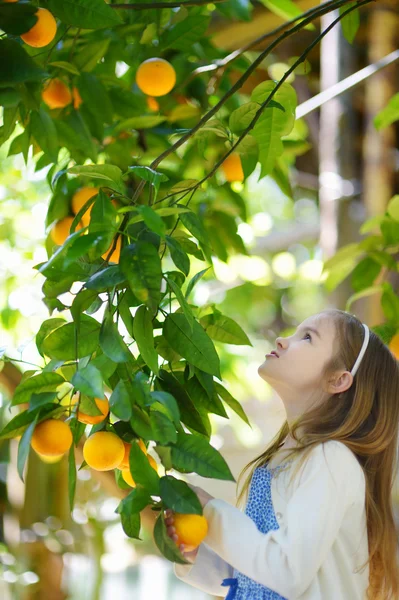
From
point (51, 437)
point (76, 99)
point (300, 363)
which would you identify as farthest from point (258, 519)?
point (76, 99)

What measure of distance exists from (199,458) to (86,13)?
0.48 m

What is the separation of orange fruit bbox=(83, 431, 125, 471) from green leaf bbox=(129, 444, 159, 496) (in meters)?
0.05

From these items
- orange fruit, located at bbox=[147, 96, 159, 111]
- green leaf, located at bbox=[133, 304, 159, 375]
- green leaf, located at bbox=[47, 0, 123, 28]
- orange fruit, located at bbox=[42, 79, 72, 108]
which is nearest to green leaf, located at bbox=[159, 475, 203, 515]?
green leaf, located at bbox=[133, 304, 159, 375]

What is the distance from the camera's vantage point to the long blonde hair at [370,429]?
1038 millimetres

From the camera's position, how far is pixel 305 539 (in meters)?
0.89

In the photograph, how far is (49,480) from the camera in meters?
1.82

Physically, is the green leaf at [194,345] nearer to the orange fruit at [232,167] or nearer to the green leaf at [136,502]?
the green leaf at [136,502]

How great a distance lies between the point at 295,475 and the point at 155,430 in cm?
33

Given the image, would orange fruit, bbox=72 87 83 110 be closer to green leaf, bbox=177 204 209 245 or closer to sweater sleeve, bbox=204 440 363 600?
green leaf, bbox=177 204 209 245

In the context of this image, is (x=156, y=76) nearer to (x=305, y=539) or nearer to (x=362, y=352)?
(x=362, y=352)

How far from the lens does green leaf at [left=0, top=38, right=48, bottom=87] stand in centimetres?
78

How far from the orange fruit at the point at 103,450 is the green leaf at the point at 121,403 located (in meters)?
0.10

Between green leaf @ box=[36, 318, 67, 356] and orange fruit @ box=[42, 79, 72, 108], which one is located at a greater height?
orange fruit @ box=[42, 79, 72, 108]

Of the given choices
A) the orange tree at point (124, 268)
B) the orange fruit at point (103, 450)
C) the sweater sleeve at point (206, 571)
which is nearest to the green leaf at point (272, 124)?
the orange tree at point (124, 268)
